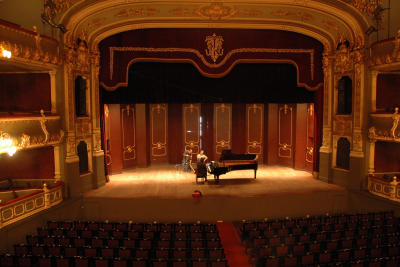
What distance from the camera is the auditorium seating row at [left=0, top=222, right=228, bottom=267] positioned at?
6145 millimetres

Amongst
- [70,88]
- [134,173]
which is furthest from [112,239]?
[134,173]

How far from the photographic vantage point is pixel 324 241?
7.05 m

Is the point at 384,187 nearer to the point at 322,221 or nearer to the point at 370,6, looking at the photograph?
the point at 322,221

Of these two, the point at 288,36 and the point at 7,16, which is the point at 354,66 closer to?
the point at 288,36

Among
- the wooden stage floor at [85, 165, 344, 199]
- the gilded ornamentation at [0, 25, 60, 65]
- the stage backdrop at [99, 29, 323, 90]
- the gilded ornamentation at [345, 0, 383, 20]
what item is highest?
the gilded ornamentation at [345, 0, 383, 20]

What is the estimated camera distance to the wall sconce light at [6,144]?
7933 millimetres

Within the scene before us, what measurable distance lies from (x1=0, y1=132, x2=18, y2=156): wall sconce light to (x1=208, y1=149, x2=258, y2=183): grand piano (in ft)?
20.0

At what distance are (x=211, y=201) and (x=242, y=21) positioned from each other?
20.6 feet

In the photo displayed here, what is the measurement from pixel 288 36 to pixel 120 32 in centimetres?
623

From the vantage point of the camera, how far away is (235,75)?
1291 centimetres

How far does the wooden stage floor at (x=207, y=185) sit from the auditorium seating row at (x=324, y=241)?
Result: 7.02ft

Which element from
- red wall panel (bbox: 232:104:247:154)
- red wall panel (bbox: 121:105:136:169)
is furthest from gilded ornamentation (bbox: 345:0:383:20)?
red wall panel (bbox: 121:105:136:169)

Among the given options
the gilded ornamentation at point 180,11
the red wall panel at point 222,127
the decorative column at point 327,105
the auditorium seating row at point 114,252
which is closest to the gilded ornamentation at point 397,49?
the decorative column at point 327,105

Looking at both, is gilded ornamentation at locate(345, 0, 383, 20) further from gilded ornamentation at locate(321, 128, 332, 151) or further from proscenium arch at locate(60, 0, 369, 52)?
gilded ornamentation at locate(321, 128, 332, 151)
